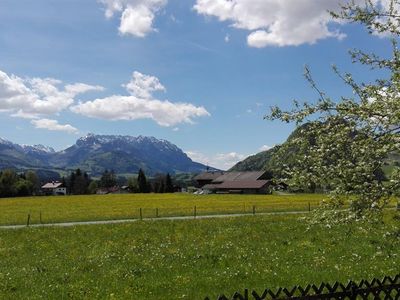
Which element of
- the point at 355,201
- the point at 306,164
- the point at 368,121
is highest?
the point at 368,121

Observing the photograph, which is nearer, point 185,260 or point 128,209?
point 185,260

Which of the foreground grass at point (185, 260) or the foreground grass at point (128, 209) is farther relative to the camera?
the foreground grass at point (128, 209)

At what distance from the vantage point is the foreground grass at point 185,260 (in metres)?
18.1

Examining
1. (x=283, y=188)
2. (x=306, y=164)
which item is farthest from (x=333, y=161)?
(x=283, y=188)

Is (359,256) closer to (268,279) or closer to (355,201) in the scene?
(268,279)

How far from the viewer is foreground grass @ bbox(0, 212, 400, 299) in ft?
59.4

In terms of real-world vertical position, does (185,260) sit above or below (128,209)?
below

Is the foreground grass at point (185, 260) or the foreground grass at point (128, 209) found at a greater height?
the foreground grass at point (128, 209)

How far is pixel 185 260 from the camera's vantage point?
24547 mm

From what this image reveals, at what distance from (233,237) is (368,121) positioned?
84.1ft

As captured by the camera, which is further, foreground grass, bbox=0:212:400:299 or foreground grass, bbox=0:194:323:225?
foreground grass, bbox=0:194:323:225

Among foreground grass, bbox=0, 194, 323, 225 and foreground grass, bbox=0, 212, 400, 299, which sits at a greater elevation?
foreground grass, bbox=0, 194, 323, 225

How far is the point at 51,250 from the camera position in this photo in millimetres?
31031

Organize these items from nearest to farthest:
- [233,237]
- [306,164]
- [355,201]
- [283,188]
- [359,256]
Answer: [355,201] → [306,164] → [283,188] → [359,256] → [233,237]
